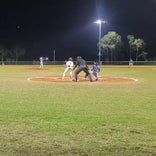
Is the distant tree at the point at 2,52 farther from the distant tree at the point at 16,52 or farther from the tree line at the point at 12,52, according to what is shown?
the distant tree at the point at 16,52

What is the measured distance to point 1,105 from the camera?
49.7ft

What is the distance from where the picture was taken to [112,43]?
8525 cm

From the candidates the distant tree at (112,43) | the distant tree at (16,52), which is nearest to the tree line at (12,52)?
the distant tree at (16,52)

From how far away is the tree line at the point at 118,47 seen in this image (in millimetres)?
84812

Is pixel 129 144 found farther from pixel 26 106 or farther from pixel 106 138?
pixel 26 106

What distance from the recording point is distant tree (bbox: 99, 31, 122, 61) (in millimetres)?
84125

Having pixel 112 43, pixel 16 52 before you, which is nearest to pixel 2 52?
pixel 16 52

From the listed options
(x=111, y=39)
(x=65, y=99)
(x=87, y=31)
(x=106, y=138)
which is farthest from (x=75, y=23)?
(x=106, y=138)

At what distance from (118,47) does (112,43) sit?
131 inches

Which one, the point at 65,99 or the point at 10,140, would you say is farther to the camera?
the point at 65,99

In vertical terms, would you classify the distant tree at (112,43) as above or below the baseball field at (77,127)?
above

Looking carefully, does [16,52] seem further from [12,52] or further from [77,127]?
[77,127]

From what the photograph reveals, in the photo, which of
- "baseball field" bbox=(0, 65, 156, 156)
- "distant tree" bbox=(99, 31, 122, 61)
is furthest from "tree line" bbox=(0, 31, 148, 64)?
"baseball field" bbox=(0, 65, 156, 156)

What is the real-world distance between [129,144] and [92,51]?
275 ft
